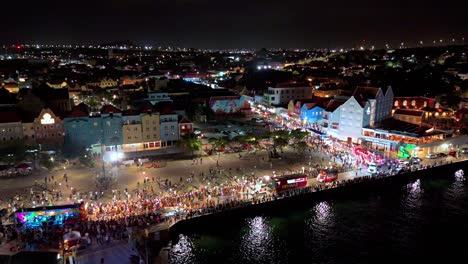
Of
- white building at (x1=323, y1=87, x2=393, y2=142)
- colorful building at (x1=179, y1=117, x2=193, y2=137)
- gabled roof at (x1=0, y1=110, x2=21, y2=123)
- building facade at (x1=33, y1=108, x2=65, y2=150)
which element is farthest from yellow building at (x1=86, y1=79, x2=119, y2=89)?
white building at (x1=323, y1=87, x2=393, y2=142)

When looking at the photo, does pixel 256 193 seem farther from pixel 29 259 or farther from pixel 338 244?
pixel 29 259

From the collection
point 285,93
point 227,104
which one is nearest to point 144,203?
point 227,104

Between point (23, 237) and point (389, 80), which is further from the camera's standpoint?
point (389, 80)

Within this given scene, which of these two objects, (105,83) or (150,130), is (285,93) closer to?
(150,130)

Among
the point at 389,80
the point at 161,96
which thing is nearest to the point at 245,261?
the point at 161,96

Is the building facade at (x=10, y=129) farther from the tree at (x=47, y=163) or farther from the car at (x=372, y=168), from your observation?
the car at (x=372, y=168)

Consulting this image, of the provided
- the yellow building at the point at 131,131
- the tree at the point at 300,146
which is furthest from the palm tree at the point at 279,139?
the yellow building at the point at 131,131
